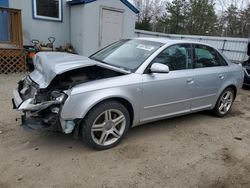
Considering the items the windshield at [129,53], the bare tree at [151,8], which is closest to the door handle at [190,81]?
the windshield at [129,53]

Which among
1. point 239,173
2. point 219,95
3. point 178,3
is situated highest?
point 178,3

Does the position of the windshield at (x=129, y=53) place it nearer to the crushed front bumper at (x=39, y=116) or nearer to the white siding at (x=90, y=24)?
the crushed front bumper at (x=39, y=116)

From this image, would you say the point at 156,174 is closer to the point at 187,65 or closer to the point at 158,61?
the point at 158,61

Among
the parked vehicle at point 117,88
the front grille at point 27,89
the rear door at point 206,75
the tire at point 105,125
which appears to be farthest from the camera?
the rear door at point 206,75

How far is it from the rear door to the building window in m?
7.21

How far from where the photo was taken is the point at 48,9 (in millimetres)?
9773

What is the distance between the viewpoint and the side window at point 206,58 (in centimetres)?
440

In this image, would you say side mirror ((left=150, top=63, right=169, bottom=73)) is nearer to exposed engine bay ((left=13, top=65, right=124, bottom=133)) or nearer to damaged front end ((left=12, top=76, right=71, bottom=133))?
exposed engine bay ((left=13, top=65, right=124, bottom=133))

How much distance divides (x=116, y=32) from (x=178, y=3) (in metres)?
10.8

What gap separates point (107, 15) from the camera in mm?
10180

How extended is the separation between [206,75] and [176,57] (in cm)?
72

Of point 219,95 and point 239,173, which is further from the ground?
point 219,95

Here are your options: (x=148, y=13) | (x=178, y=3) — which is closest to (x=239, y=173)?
(x=178, y=3)

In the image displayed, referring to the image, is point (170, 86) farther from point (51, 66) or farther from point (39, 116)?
point (39, 116)
